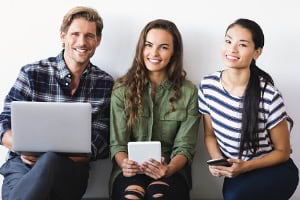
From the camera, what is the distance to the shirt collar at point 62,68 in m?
1.97

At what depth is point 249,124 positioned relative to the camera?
1.79 m

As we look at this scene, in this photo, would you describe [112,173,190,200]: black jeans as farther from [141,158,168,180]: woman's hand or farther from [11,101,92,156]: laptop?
[11,101,92,156]: laptop

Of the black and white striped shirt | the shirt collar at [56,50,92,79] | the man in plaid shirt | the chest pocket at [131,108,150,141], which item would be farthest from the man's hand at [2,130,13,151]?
the black and white striped shirt

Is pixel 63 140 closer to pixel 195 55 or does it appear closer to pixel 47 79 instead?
pixel 47 79

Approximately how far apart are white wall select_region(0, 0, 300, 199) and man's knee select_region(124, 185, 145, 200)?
0.63 m

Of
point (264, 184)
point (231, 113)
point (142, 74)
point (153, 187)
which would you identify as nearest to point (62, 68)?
point (142, 74)

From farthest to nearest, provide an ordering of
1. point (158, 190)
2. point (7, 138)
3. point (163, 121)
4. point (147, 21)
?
point (147, 21) → point (163, 121) → point (7, 138) → point (158, 190)

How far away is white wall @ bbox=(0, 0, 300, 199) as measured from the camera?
6.82ft

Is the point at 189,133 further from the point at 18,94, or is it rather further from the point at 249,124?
the point at 18,94

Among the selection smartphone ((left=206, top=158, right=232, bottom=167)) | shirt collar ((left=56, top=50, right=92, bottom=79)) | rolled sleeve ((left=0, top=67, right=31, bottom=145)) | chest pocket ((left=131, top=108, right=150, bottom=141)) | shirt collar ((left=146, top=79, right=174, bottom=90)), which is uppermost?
shirt collar ((left=56, top=50, right=92, bottom=79))

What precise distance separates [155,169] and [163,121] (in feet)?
0.93

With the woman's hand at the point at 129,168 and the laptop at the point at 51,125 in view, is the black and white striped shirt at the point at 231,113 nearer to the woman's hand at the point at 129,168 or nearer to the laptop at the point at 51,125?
the woman's hand at the point at 129,168

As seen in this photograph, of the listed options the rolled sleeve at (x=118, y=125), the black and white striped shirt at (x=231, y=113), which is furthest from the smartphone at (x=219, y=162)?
the rolled sleeve at (x=118, y=125)

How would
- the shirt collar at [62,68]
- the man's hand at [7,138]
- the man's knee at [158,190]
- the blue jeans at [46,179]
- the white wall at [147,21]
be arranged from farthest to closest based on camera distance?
the white wall at [147,21] < the shirt collar at [62,68] < the man's hand at [7,138] < the man's knee at [158,190] < the blue jeans at [46,179]
